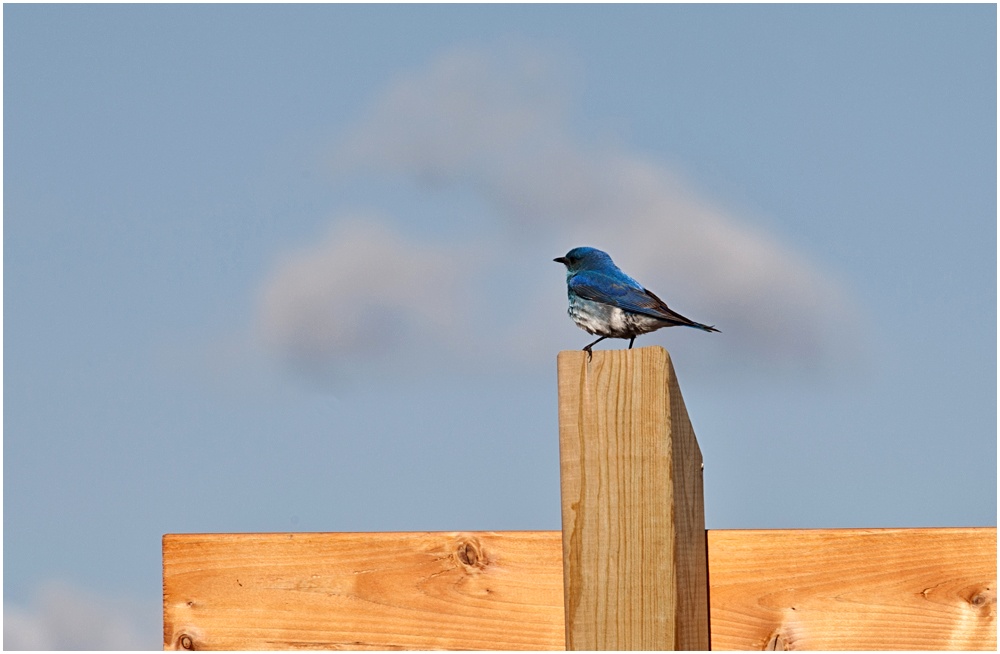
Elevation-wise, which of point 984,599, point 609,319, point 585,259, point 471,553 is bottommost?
point 984,599

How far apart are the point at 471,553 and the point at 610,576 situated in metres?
0.52

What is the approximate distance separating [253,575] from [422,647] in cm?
50

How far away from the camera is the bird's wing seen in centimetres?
Result: 638

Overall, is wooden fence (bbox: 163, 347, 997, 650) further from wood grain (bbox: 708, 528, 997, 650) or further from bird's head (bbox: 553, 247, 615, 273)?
bird's head (bbox: 553, 247, 615, 273)

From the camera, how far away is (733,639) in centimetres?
289

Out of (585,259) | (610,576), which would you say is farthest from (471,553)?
(585,259)

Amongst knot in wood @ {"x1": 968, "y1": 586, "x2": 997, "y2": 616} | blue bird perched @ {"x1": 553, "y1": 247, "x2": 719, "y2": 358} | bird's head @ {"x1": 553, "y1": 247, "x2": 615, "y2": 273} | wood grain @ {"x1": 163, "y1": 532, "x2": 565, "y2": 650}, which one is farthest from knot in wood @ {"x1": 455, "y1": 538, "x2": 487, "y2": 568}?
bird's head @ {"x1": 553, "y1": 247, "x2": 615, "y2": 273}

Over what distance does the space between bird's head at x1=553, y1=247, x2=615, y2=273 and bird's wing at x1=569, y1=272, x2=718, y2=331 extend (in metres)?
0.30

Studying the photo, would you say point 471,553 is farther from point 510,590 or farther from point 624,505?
point 624,505

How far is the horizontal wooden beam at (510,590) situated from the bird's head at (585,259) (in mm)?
4078

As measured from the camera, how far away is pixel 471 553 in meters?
3.02

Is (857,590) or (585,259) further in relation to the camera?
(585,259)

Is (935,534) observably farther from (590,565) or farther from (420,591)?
(420,591)

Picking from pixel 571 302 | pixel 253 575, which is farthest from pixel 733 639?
pixel 571 302
